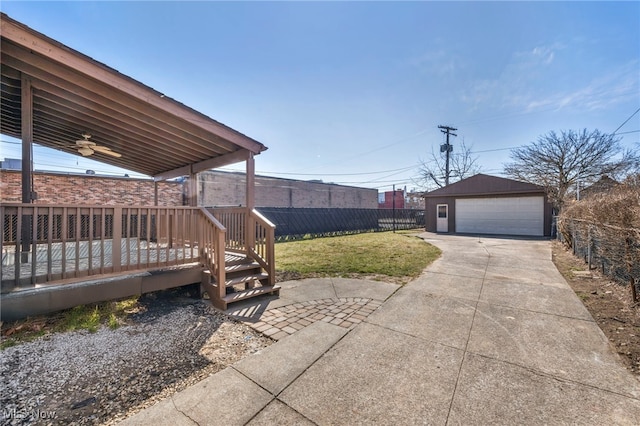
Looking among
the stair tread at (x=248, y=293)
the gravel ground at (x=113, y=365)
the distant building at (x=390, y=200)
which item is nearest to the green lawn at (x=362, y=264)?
the stair tread at (x=248, y=293)

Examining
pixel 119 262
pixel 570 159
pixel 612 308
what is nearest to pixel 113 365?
pixel 119 262

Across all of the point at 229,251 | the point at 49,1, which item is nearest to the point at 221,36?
the point at 49,1

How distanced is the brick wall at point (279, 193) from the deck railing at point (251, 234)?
13271mm

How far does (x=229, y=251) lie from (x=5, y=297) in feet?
10.5

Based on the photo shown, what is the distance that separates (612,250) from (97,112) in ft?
29.2

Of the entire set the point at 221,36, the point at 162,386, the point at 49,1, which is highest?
the point at 221,36

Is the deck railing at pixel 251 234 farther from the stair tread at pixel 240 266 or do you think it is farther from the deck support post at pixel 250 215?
the stair tread at pixel 240 266

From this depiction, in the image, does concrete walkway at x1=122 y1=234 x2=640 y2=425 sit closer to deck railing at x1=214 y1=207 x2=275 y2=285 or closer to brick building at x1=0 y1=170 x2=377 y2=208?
deck railing at x1=214 y1=207 x2=275 y2=285

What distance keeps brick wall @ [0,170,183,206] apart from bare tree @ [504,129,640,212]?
63.6 feet

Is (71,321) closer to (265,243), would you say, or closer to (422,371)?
(265,243)

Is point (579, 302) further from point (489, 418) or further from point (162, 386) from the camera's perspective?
point (162, 386)

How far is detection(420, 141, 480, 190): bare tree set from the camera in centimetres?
2630

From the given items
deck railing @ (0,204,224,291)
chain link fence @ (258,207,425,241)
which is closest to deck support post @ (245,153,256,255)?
deck railing @ (0,204,224,291)

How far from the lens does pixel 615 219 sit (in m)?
4.34
